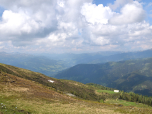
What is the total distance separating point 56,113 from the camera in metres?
26.9

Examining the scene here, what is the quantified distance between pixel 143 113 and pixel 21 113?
35.4 meters

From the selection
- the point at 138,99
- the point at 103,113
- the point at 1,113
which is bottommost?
the point at 138,99

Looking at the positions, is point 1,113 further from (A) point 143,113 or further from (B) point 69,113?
(A) point 143,113

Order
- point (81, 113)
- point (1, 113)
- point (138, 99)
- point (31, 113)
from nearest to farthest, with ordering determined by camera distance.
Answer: point (1, 113) → point (31, 113) → point (81, 113) → point (138, 99)

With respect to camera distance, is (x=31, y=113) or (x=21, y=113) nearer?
(x=21, y=113)

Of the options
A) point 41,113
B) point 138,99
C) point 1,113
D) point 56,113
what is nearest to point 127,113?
point 56,113

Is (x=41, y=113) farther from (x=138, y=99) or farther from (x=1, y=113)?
(x=138, y=99)

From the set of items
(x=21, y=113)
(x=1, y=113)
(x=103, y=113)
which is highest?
(x=1, y=113)

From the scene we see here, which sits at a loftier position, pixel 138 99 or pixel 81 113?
pixel 81 113

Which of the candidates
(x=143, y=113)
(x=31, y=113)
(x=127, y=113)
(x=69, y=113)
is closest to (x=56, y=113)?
(x=69, y=113)

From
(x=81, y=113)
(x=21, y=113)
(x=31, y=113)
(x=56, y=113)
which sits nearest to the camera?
(x=21, y=113)

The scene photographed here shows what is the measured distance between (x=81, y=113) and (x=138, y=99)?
20579cm

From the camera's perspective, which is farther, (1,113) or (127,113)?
(127,113)

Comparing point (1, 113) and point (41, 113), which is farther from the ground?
point (1, 113)
